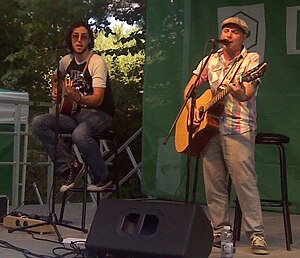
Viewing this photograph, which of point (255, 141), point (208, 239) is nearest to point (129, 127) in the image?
point (255, 141)

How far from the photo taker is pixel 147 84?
683 cm

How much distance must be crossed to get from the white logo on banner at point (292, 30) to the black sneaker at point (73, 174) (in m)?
2.12

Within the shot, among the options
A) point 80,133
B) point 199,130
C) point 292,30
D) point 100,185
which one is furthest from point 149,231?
point 292,30

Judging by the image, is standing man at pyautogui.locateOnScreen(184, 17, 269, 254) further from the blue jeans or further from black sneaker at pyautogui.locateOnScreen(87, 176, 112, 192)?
black sneaker at pyautogui.locateOnScreen(87, 176, 112, 192)

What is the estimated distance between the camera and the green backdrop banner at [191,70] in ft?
19.6

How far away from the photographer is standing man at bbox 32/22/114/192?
4.72 metres

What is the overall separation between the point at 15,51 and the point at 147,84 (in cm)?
645

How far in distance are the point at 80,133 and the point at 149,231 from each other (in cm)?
126

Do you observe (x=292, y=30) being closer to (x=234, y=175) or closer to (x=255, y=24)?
(x=255, y=24)

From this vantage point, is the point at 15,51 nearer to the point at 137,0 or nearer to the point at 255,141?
the point at 137,0

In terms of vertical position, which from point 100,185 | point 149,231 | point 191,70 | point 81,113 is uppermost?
point 191,70

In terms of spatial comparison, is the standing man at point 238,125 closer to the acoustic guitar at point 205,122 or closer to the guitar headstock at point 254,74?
the acoustic guitar at point 205,122

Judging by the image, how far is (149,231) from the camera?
3586 millimetres

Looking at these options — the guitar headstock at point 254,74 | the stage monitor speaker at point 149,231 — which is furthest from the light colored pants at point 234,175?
the stage monitor speaker at point 149,231
